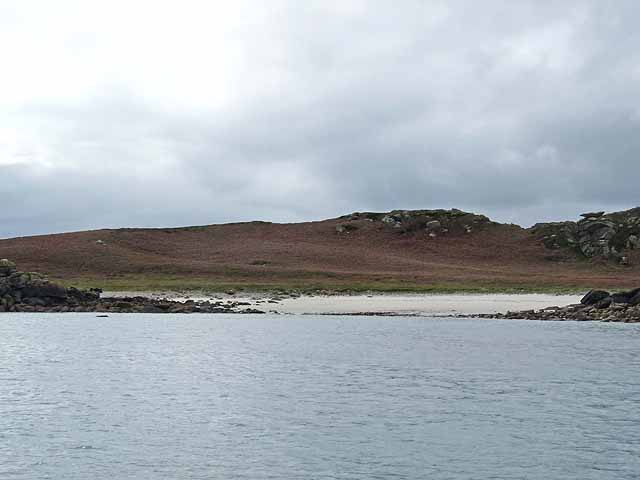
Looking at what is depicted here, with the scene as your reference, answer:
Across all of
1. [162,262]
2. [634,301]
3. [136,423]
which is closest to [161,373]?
[136,423]

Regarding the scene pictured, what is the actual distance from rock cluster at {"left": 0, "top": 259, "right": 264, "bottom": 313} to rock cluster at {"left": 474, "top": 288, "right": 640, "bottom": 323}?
19.4 meters

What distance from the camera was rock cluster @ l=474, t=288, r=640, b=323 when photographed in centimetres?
5172

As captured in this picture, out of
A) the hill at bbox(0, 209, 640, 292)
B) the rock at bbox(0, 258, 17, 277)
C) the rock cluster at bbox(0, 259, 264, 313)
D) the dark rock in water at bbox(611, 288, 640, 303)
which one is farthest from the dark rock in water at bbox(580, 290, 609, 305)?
the rock at bbox(0, 258, 17, 277)

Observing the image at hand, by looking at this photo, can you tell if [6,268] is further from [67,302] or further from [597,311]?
[597,311]

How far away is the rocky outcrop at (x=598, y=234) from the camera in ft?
342

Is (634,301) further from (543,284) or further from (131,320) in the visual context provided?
(131,320)

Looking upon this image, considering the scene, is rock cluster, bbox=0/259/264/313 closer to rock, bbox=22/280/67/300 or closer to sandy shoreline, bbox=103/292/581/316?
rock, bbox=22/280/67/300

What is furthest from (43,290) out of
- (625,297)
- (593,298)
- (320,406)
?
(320,406)

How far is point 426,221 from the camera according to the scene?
12438 cm

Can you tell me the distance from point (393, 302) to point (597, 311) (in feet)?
51.2

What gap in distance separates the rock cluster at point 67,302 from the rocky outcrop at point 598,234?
60.4 m

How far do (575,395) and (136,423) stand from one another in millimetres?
13377

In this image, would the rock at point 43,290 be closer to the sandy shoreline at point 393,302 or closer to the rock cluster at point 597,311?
the sandy shoreline at point 393,302

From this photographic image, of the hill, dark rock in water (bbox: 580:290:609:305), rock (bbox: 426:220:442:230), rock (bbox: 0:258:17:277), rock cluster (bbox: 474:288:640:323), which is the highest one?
rock (bbox: 426:220:442:230)
